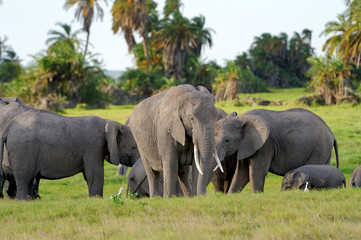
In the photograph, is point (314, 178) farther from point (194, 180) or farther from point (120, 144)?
point (120, 144)

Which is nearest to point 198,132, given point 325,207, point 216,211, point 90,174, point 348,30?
point 216,211

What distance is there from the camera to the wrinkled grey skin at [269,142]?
11.1m

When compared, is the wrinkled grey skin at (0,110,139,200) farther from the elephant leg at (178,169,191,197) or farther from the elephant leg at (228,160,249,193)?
the elephant leg at (228,160,249,193)

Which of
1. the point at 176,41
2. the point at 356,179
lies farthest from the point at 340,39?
the point at 356,179

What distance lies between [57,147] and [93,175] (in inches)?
35.9

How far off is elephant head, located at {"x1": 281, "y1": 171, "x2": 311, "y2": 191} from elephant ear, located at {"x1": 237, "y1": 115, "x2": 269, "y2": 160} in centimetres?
80

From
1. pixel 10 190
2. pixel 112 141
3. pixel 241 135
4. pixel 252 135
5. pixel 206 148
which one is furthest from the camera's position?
pixel 10 190

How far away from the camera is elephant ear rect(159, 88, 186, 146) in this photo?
367 inches

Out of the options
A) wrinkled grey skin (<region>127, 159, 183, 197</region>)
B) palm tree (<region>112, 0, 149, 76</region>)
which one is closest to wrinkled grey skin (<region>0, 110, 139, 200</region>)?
wrinkled grey skin (<region>127, 159, 183, 197</region>)

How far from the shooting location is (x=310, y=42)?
7625cm

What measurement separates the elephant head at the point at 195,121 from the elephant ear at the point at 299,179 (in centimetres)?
222

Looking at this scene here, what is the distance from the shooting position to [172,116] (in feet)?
31.3

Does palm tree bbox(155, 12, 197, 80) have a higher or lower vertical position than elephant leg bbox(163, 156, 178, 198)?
higher

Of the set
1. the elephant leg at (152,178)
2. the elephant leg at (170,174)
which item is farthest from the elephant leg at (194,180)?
the elephant leg at (152,178)
